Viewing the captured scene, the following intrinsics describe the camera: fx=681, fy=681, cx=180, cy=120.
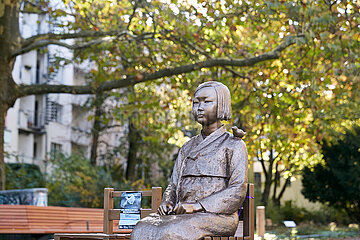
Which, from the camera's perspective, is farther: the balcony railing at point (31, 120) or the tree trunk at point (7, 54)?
the balcony railing at point (31, 120)

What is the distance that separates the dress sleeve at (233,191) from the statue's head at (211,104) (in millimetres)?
325

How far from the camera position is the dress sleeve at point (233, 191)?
19.6 feet

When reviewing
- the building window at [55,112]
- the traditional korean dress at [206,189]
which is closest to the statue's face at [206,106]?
the traditional korean dress at [206,189]

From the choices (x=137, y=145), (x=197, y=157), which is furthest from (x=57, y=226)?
(x=137, y=145)

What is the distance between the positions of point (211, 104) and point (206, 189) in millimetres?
797

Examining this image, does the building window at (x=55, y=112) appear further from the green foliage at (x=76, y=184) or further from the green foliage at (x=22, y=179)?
the green foliage at (x=22, y=179)

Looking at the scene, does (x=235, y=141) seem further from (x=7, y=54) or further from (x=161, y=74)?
(x=7, y=54)

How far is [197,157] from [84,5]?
549 inches

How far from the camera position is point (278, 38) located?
1997 cm

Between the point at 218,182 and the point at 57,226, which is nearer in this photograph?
the point at 218,182

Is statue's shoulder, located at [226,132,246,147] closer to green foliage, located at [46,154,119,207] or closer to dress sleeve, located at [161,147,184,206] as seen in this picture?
dress sleeve, located at [161,147,184,206]

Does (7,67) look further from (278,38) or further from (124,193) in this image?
(124,193)

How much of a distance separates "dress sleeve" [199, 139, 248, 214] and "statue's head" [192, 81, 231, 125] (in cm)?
32

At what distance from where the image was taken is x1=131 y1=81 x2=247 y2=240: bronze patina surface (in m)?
5.82
